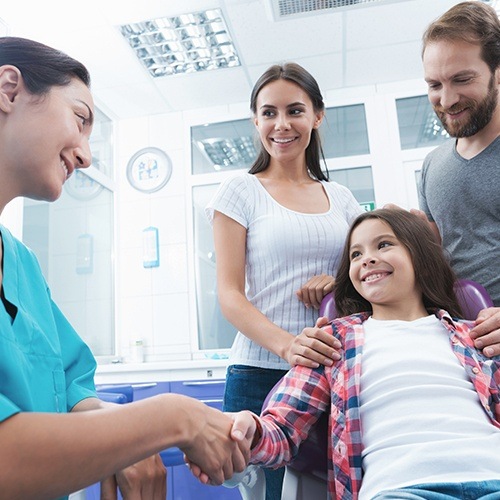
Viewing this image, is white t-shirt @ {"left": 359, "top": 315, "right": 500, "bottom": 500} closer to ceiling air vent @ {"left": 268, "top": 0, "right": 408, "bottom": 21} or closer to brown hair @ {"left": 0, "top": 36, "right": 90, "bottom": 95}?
brown hair @ {"left": 0, "top": 36, "right": 90, "bottom": 95}

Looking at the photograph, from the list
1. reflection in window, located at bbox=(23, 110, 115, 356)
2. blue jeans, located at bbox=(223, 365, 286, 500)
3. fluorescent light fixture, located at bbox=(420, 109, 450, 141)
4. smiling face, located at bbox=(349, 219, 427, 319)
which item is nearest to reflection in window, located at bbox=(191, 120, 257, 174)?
reflection in window, located at bbox=(23, 110, 115, 356)

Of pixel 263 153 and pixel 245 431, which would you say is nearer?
pixel 245 431

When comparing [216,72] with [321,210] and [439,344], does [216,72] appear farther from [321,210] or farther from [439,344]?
[439,344]

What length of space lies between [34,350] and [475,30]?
155 cm

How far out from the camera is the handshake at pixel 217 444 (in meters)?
0.86

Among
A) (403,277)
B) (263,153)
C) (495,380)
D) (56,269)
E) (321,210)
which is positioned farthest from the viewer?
(56,269)

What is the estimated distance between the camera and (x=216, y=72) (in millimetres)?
3785

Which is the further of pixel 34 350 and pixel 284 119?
pixel 284 119

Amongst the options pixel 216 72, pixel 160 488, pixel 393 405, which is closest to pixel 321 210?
pixel 393 405

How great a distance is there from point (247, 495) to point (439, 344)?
60 centimetres

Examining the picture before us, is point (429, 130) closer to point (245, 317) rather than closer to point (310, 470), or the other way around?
point (245, 317)

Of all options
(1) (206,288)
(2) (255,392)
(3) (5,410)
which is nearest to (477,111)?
(2) (255,392)

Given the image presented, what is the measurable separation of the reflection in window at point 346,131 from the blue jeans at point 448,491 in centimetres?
344

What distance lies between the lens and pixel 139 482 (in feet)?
2.97
